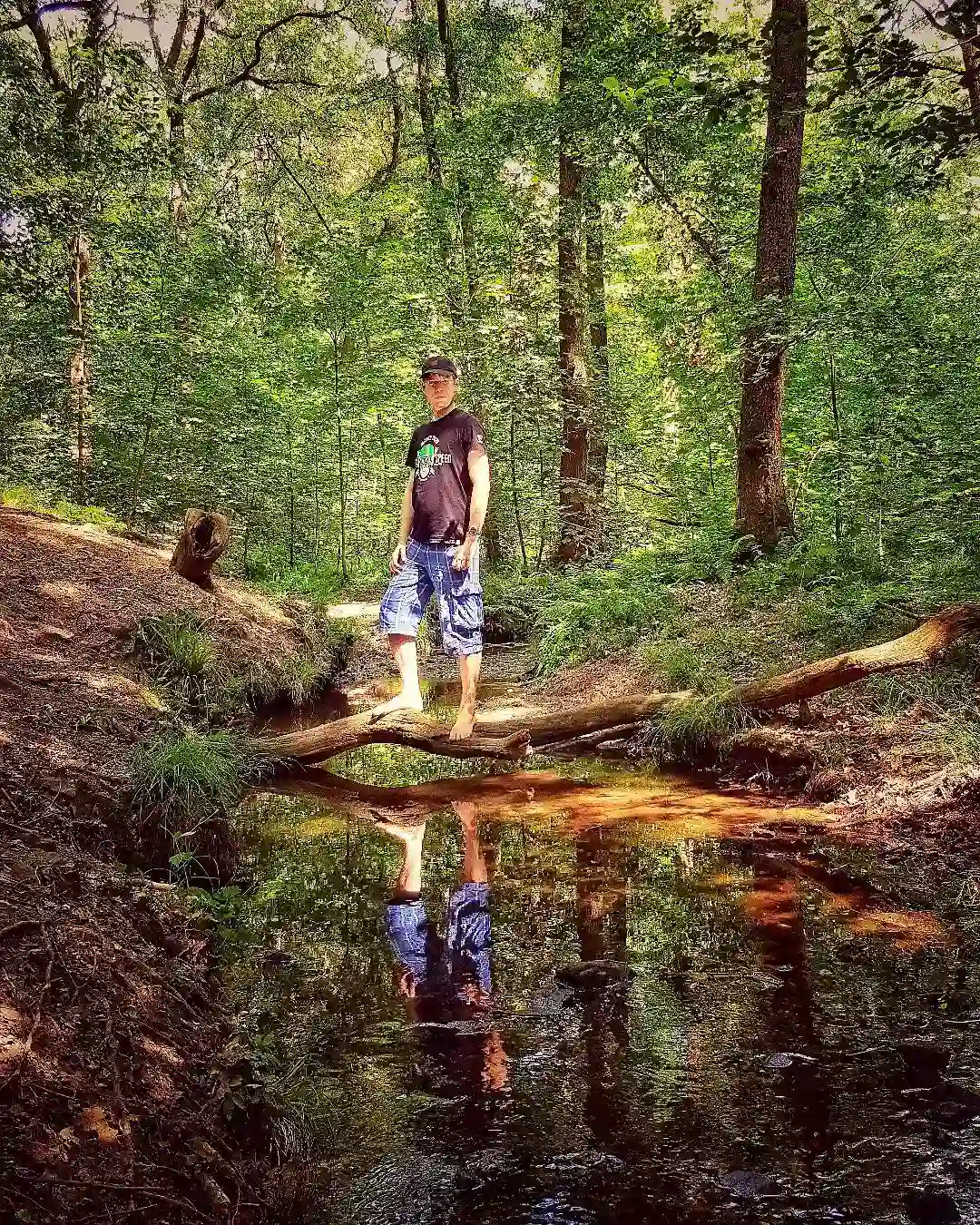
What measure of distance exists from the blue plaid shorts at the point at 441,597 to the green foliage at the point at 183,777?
1549 millimetres

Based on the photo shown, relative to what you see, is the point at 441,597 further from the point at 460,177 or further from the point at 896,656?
the point at 460,177

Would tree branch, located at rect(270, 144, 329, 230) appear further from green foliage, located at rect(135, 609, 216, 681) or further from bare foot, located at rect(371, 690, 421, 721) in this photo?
bare foot, located at rect(371, 690, 421, 721)

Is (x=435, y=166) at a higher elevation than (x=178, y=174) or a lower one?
higher

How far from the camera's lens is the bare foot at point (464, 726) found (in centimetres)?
654

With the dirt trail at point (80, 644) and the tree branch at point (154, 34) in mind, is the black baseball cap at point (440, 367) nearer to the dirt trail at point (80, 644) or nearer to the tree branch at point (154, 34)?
the dirt trail at point (80, 644)

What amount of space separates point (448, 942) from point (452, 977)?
36 cm

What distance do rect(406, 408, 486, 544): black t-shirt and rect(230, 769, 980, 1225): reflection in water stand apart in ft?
7.45

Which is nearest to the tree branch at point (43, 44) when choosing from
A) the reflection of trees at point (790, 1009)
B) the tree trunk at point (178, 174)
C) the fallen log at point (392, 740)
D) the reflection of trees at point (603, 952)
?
the tree trunk at point (178, 174)

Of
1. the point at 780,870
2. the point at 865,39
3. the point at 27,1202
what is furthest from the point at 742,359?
the point at 27,1202

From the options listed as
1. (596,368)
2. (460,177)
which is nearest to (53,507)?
(460,177)

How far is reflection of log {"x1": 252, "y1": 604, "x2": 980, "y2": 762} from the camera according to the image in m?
5.98

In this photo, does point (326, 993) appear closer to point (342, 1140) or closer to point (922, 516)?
point (342, 1140)

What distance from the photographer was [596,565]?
15984 millimetres

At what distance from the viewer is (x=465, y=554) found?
21.3 feet
